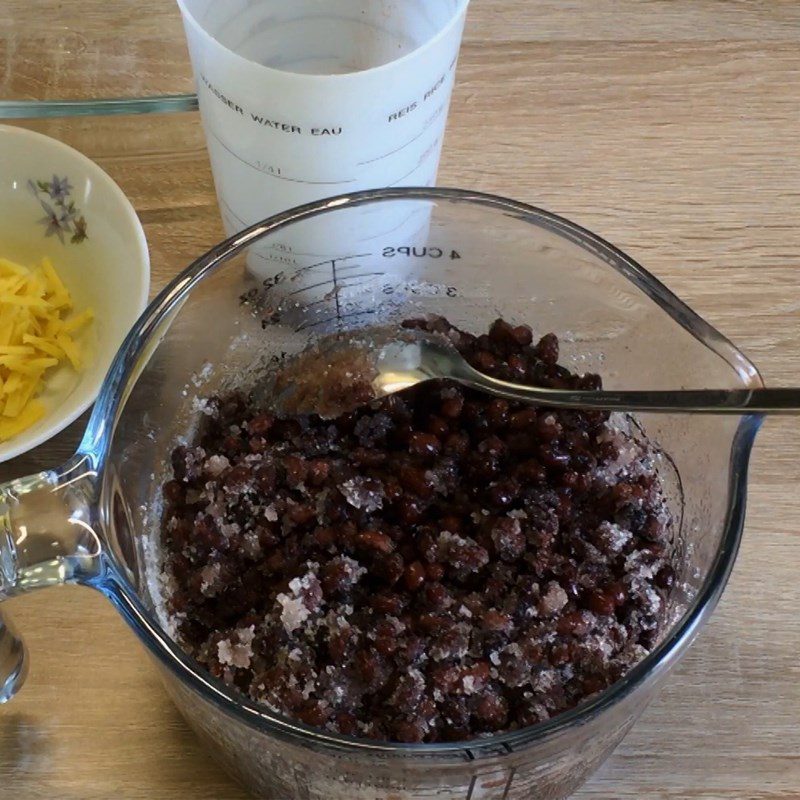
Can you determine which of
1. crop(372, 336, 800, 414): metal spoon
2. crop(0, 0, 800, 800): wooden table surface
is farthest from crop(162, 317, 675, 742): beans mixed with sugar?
crop(0, 0, 800, 800): wooden table surface

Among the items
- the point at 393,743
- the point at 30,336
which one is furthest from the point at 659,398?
the point at 30,336

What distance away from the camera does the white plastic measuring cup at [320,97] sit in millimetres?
687

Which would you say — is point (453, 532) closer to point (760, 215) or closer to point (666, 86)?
point (760, 215)

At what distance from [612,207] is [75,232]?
50 cm

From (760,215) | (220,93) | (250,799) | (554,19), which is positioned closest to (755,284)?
(760,215)

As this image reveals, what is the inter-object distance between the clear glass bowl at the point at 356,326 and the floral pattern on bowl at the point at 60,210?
0.26 metres

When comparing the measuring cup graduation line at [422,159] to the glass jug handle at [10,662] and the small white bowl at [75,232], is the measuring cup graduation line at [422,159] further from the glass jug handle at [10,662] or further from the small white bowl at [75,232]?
the glass jug handle at [10,662]

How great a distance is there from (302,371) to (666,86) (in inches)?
21.3

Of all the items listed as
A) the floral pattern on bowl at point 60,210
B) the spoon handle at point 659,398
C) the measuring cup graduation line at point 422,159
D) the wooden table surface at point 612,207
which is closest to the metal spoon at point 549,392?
the spoon handle at point 659,398

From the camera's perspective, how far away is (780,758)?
0.71 meters

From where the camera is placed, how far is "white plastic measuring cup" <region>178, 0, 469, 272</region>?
687mm

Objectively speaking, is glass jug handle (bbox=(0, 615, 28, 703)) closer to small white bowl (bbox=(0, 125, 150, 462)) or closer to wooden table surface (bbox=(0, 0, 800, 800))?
wooden table surface (bbox=(0, 0, 800, 800))

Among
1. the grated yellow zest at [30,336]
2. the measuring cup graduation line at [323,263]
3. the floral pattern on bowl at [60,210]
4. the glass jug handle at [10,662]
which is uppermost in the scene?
the measuring cup graduation line at [323,263]

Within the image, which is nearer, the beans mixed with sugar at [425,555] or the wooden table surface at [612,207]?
the beans mixed with sugar at [425,555]
